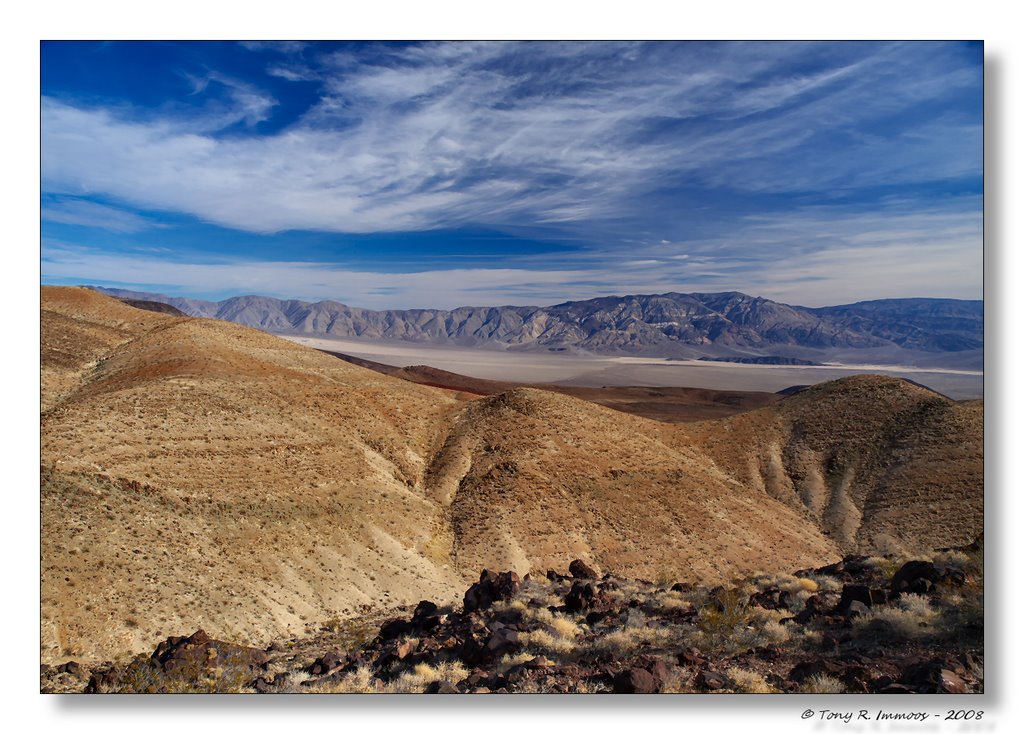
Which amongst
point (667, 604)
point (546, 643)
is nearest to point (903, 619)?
point (667, 604)

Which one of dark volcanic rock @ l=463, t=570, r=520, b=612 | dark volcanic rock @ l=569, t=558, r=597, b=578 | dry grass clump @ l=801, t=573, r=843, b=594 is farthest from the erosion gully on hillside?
dark volcanic rock @ l=569, t=558, r=597, b=578

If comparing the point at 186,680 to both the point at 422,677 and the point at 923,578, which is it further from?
the point at 923,578

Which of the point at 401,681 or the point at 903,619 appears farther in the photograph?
the point at 903,619

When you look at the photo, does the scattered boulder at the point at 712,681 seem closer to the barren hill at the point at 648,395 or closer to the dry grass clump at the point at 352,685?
the dry grass clump at the point at 352,685

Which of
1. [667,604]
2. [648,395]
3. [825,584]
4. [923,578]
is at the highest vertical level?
[923,578]
